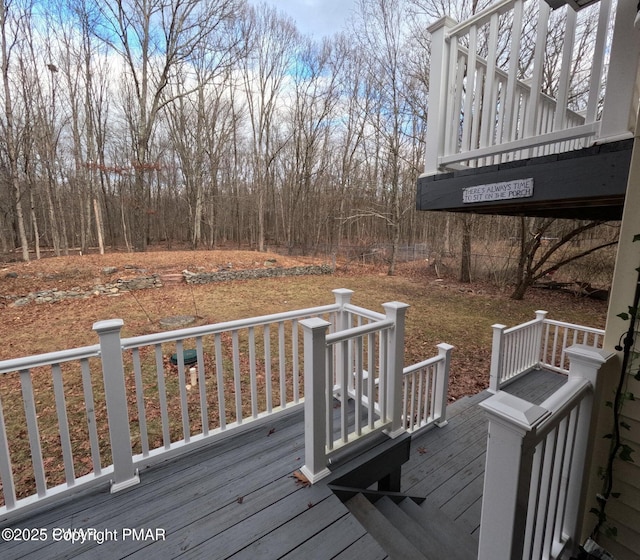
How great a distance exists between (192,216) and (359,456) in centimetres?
1874

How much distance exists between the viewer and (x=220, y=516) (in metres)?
1.75

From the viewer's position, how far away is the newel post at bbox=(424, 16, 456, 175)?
2275 mm

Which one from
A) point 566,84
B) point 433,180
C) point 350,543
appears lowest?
point 350,543

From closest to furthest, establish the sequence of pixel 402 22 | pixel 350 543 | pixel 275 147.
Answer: pixel 350 543 → pixel 402 22 → pixel 275 147

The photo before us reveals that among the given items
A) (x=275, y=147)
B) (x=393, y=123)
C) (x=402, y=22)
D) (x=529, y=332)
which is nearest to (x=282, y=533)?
(x=529, y=332)

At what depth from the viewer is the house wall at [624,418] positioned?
5.35ft

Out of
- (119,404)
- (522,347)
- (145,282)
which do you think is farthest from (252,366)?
(145,282)

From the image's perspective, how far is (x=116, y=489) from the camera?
192 centimetres

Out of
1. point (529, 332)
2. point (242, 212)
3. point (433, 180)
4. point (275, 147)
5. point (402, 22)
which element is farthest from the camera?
point (242, 212)

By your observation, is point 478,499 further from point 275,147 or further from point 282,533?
point 275,147

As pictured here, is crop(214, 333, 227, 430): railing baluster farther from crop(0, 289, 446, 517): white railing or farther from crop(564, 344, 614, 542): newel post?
crop(564, 344, 614, 542): newel post

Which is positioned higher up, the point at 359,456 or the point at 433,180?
the point at 433,180

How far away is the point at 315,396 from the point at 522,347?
4.24m

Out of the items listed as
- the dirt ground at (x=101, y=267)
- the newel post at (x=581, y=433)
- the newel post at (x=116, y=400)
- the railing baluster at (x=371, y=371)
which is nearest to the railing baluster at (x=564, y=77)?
the newel post at (x=581, y=433)
